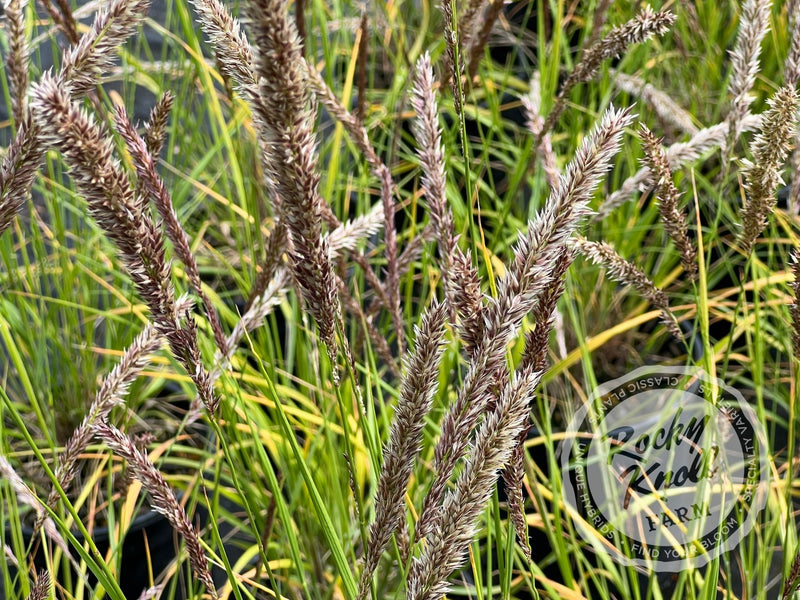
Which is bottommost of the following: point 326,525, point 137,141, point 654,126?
point 326,525

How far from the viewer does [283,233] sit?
86 centimetres

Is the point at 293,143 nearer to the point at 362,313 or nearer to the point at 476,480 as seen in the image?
the point at 476,480

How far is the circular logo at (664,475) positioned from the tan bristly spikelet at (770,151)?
0.77 ft

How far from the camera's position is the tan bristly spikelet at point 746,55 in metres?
0.88

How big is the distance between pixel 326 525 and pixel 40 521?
0.28 metres

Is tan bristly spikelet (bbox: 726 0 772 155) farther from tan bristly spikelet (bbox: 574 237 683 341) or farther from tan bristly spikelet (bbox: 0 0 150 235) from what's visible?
tan bristly spikelet (bbox: 0 0 150 235)

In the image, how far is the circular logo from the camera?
999 millimetres

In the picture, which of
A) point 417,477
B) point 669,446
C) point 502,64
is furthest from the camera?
point 502,64

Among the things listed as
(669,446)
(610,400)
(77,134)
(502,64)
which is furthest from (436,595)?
(502,64)

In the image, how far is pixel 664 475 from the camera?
1.22 metres

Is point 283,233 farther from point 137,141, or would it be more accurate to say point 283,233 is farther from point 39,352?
point 39,352

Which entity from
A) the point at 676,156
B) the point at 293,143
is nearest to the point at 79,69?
the point at 293,143

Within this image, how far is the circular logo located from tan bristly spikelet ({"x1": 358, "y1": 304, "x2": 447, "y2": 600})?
18.4 inches

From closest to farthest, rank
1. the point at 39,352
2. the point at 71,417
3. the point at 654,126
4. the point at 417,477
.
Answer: the point at 417,477
the point at 39,352
the point at 71,417
the point at 654,126
